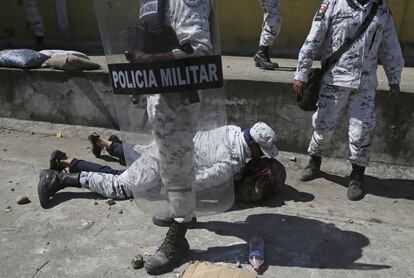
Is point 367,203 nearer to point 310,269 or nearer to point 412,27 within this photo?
point 310,269

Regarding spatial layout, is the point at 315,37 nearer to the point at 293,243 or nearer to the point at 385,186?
the point at 385,186


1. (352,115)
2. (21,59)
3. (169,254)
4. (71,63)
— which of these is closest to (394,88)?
(352,115)

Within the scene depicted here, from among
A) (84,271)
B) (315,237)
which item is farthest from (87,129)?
(315,237)

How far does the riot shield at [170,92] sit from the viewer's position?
2.52 m

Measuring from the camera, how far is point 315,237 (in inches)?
132

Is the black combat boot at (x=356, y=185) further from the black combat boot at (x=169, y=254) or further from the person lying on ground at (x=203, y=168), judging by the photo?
the black combat boot at (x=169, y=254)

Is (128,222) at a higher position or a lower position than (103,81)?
lower

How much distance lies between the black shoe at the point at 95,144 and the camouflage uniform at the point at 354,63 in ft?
7.09

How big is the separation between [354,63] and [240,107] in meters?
1.45

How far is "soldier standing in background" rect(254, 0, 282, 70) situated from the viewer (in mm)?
5277

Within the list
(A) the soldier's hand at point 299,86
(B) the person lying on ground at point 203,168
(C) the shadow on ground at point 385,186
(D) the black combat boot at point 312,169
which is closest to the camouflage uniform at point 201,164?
(B) the person lying on ground at point 203,168

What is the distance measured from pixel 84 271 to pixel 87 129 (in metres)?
2.99

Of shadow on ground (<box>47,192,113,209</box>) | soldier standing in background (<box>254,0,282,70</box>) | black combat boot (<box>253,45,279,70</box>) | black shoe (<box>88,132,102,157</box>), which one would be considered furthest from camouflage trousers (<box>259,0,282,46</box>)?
shadow on ground (<box>47,192,113,209</box>)

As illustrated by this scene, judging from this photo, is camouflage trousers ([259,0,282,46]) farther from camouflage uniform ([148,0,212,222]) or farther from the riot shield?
camouflage uniform ([148,0,212,222])
